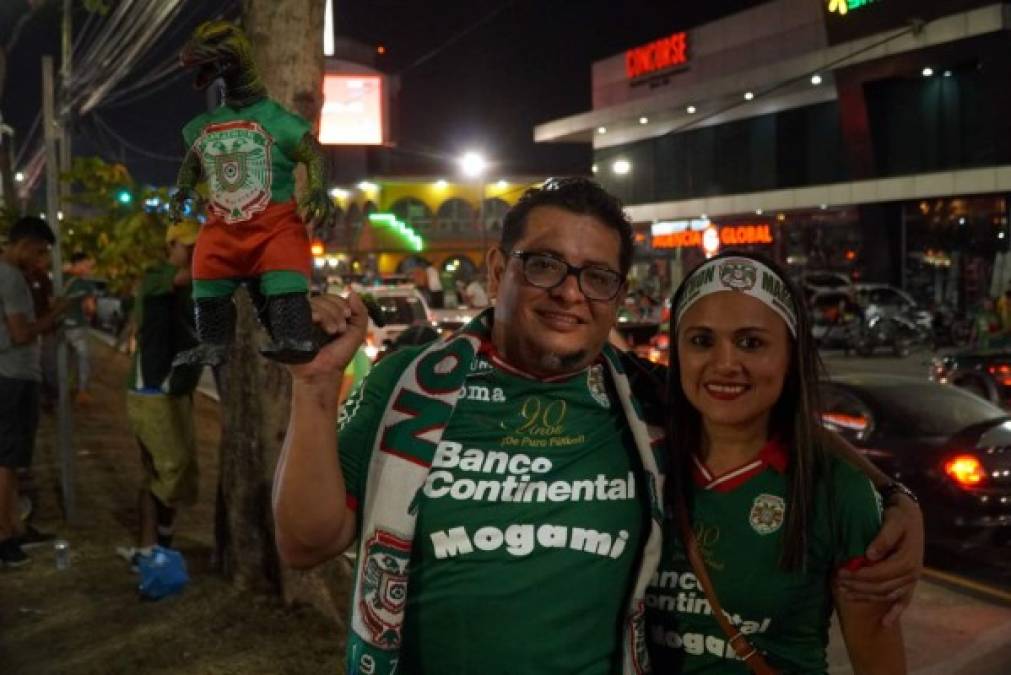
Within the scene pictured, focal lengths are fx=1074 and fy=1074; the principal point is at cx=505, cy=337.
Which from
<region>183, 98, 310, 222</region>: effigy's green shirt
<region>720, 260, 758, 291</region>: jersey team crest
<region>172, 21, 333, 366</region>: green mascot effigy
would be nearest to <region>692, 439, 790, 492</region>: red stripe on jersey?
<region>720, 260, 758, 291</region>: jersey team crest

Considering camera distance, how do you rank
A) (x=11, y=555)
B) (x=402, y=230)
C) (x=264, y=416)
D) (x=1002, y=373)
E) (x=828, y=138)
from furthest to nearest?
(x=402, y=230), (x=828, y=138), (x=1002, y=373), (x=11, y=555), (x=264, y=416)

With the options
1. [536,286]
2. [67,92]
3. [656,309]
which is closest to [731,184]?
[656,309]

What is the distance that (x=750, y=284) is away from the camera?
2.49 m

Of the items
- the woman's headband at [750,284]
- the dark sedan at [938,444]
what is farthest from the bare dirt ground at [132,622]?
A: the dark sedan at [938,444]

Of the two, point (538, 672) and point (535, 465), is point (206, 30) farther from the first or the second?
point (538, 672)

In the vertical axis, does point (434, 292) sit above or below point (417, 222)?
below

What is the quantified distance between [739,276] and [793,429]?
0.38 m

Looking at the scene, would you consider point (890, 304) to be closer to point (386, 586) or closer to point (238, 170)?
point (386, 586)

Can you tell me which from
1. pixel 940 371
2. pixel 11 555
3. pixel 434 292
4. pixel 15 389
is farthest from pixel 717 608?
pixel 434 292

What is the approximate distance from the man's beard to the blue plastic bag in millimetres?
3980

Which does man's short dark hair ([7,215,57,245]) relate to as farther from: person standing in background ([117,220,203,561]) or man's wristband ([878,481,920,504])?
man's wristband ([878,481,920,504])

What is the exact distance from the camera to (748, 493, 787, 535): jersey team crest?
7.85 feet

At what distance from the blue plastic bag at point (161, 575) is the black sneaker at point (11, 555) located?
128cm

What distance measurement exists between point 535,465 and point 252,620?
3.60 meters
